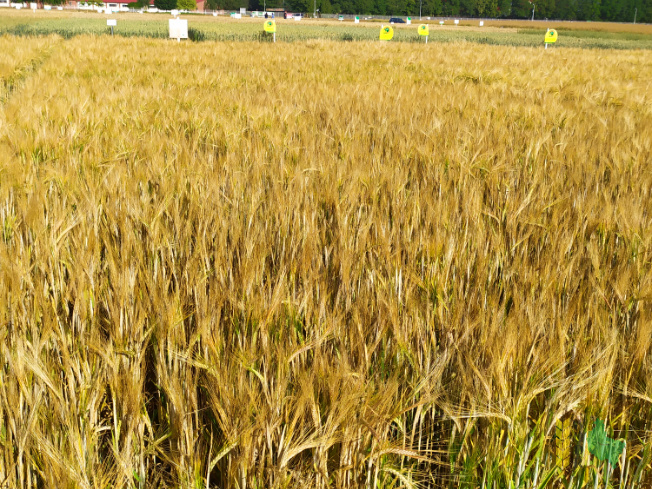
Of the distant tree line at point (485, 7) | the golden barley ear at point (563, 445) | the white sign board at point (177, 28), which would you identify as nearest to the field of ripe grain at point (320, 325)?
the golden barley ear at point (563, 445)

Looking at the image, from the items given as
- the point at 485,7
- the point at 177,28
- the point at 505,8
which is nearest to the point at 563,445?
the point at 177,28

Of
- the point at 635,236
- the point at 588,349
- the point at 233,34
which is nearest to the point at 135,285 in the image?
the point at 588,349

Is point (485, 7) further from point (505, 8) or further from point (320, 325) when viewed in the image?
point (320, 325)

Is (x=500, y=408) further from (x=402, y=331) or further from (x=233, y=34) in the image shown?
(x=233, y=34)

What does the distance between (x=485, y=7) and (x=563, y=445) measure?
423ft

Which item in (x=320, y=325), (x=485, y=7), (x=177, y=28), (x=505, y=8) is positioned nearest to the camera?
(x=320, y=325)

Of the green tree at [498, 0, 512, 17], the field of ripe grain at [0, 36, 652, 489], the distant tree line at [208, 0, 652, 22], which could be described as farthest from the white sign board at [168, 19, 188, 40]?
the green tree at [498, 0, 512, 17]

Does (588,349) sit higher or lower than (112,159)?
lower

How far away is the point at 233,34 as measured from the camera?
74.3ft

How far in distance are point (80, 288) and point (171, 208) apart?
0.73m

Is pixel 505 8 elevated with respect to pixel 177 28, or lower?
elevated

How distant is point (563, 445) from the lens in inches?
30.8

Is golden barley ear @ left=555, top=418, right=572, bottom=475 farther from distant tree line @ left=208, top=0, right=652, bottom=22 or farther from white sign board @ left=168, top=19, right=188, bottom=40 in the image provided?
distant tree line @ left=208, top=0, right=652, bottom=22

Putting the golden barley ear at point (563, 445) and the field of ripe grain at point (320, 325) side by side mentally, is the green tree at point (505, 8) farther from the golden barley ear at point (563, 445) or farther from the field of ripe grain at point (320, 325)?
the golden barley ear at point (563, 445)
